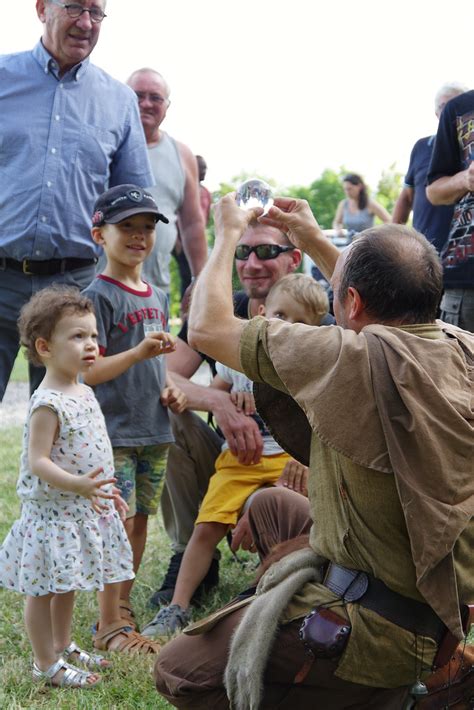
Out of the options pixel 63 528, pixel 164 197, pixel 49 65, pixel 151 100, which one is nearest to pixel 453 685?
pixel 63 528

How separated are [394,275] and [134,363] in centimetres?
174

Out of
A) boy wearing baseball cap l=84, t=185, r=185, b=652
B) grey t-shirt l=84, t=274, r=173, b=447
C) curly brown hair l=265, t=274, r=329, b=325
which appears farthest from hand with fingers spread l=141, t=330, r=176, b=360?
curly brown hair l=265, t=274, r=329, b=325

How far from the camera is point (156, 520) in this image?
227 inches

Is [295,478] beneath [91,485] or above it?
beneath

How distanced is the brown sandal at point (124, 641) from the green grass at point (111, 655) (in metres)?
0.06


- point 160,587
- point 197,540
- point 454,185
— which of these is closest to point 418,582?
point 197,540

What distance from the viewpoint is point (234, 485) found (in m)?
4.20

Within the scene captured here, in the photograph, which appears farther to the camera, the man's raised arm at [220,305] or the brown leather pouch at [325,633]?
the man's raised arm at [220,305]

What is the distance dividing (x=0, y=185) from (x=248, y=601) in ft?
8.38

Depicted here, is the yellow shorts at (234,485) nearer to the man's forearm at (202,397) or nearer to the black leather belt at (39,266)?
the man's forearm at (202,397)

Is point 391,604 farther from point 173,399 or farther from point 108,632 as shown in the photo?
point 173,399

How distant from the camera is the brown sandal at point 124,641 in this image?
3.77 metres

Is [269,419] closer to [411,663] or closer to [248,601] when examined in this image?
[248,601]

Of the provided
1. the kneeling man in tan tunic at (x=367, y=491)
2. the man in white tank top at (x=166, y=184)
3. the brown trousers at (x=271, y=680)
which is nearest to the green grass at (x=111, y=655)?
the brown trousers at (x=271, y=680)
